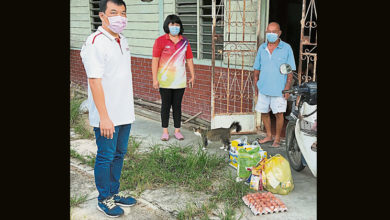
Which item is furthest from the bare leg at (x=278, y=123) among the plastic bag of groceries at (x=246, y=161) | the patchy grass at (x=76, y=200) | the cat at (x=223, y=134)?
the patchy grass at (x=76, y=200)

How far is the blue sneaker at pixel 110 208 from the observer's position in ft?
11.2

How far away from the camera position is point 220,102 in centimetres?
629

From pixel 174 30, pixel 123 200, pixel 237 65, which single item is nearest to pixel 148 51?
pixel 237 65

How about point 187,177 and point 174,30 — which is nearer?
point 187,177

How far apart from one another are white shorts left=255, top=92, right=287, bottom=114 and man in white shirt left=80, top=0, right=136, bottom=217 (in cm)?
232

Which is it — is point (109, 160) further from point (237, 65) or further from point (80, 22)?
point (80, 22)

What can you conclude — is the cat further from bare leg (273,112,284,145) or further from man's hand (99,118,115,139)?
man's hand (99,118,115,139)

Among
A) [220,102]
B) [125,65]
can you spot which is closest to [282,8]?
[220,102]

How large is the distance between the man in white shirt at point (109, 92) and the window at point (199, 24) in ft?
11.0

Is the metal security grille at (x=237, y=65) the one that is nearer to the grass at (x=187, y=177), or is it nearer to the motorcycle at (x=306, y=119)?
the grass at (x=187, y=177)

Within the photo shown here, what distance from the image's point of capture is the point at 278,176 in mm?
3797

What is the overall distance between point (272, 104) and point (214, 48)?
1.20m

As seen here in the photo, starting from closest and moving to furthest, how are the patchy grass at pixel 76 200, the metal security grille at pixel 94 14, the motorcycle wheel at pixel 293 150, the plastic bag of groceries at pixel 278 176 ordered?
the patchy grass at pixel 76 200
the plastic bag of groceries at pixel 278 176
the motorcycle wheel at pixel 293 150
the metal security grille at pixel 94 14

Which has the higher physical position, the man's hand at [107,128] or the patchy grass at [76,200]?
the man's hand at [107,128]
